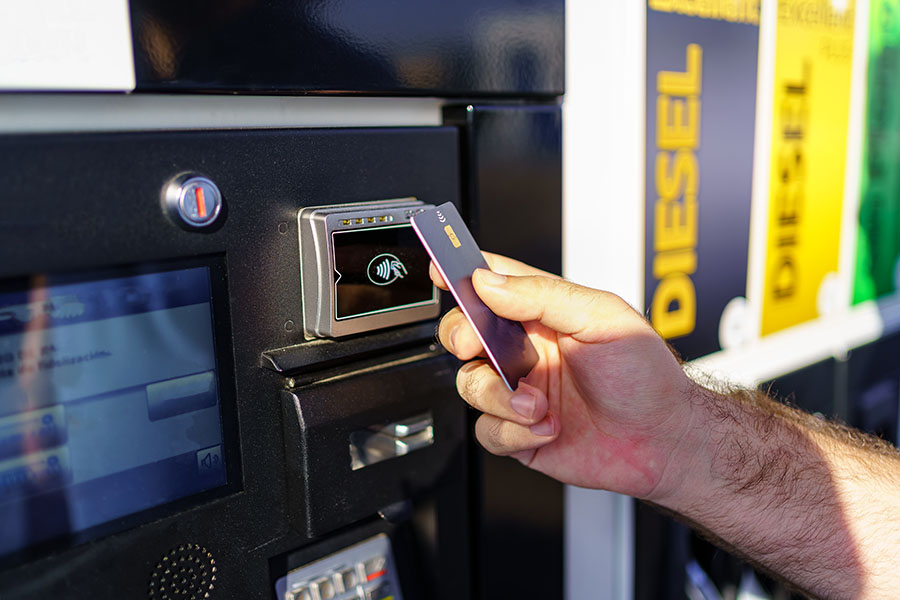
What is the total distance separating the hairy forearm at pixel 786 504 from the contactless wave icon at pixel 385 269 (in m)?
0.51

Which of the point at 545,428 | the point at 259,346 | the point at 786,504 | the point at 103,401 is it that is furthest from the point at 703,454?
the point at 103,401

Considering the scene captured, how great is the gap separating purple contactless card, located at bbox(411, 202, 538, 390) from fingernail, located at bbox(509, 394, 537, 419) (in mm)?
14

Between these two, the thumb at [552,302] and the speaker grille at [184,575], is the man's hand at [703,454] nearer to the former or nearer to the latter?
the thumb at [552,302]

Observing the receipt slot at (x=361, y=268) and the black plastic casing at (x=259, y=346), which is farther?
the receipt slot at (x=361, y=268)

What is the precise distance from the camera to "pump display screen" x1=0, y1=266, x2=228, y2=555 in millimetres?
704

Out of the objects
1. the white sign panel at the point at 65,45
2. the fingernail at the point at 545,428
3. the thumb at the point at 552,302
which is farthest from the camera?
the fingernail at the point at 545,428

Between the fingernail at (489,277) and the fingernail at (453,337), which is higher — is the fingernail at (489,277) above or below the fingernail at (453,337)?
above

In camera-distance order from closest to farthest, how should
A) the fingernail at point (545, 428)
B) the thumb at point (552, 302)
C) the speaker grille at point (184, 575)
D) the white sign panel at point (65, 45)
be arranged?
the white sign panel at point (65, 45) < the speaker grille at point (184, 575) < the thumb at point (552, 302) < the fingernail at point (545, 428)

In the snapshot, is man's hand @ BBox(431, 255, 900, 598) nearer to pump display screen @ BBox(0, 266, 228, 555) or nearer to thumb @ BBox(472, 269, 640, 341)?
thumb @ BBox(472, 269, 640, 341)

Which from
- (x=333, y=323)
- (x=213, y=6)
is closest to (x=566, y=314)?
(x=333, y=323)

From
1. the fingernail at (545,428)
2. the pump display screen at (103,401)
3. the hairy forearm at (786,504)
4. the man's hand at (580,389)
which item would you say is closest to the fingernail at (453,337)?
the man's hand at (580,389)

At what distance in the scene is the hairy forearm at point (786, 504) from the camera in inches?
45.5

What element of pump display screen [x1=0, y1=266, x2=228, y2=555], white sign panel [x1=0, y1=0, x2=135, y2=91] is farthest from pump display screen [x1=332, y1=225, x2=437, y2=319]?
white sign panel [x1=0, y1=0, x2=135, y2=91]

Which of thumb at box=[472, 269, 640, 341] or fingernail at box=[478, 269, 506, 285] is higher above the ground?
fingernail at box=[478, 269, 506, 285]
